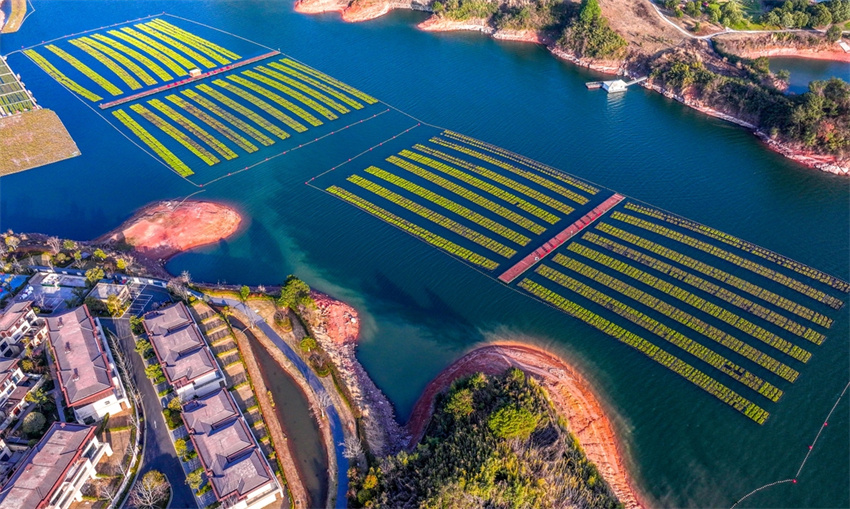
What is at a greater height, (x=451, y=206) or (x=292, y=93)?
(x=292, y=93)

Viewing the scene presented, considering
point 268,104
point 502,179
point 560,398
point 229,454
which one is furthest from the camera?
point 268,104

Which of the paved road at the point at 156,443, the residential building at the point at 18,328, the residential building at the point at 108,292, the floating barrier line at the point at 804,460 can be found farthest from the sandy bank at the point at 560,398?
the residential building at the point at 18,328

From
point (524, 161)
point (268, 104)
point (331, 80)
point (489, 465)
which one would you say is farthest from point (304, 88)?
point (489, 465)

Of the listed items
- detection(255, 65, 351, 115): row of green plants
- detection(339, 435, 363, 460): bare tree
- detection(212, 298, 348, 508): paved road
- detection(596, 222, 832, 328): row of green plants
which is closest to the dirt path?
detection(212, 298, 348, 508): paved road

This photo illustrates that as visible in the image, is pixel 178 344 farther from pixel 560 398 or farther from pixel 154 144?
pixel 154 144

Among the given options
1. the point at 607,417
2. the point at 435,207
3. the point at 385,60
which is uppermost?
the point at 385,60

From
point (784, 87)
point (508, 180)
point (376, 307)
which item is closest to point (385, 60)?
point (508, 180)

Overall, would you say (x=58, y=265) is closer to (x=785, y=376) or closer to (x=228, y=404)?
(x=228, y=404)
